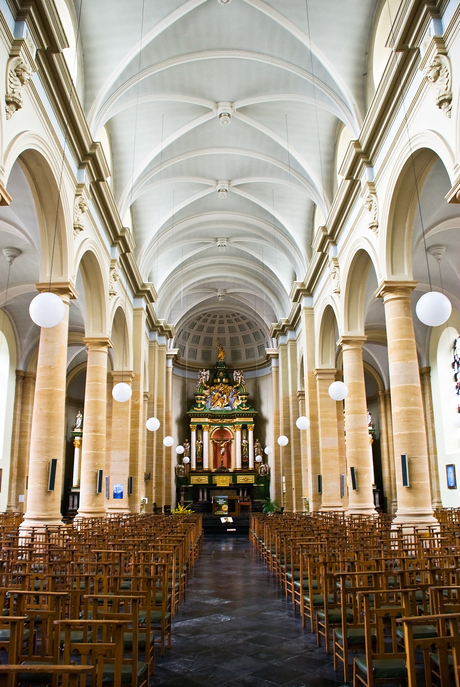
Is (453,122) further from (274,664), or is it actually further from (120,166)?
(120,166)

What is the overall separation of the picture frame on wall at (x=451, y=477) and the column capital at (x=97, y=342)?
1394 centimetres

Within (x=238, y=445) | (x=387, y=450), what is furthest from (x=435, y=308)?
(x=238, y=445)

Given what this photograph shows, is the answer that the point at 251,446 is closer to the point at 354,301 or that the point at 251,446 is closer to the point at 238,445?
the point at 238,445

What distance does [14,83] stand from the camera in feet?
27.8

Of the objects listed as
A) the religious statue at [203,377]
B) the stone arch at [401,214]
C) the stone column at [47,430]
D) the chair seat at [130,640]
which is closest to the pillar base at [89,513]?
the stone column at [47,430]

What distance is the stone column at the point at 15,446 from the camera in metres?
22.8

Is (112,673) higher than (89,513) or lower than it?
lower

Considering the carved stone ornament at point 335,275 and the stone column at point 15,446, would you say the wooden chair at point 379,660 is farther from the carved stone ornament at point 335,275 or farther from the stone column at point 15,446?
the stone column at point 15,446

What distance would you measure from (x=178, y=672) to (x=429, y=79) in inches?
348

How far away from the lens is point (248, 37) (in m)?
13.8

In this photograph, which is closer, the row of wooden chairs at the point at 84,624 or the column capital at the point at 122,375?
the row of wooden chairs at the point at 84,624

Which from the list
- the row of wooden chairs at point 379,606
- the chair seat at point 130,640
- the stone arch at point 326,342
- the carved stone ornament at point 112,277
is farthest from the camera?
the stone arch at point 326,342

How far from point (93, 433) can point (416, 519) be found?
8.68 m

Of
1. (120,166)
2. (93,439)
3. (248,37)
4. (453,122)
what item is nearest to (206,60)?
(248,37)
